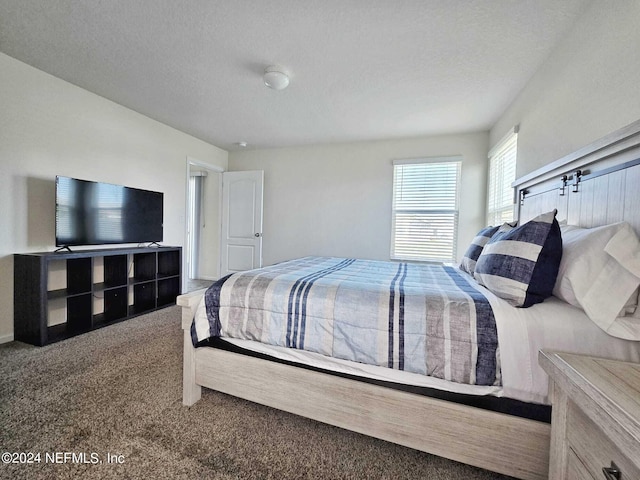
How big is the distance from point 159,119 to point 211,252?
2.63 m

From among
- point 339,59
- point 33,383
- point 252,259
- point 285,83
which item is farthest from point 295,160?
point 33,383

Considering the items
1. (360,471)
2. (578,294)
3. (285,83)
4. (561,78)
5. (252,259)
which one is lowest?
(360,471)

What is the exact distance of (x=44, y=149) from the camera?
8.09 ft

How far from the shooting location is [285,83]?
2320 mm

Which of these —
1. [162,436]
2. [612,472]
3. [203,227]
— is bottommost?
[162,436]

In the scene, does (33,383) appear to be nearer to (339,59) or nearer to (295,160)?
(339,59)

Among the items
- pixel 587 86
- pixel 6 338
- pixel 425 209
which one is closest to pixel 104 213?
pixel 6 338

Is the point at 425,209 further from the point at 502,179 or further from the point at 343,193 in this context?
the point at 343,193

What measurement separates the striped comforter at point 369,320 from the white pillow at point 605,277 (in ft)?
A: 1.11

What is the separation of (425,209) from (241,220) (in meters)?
3.02

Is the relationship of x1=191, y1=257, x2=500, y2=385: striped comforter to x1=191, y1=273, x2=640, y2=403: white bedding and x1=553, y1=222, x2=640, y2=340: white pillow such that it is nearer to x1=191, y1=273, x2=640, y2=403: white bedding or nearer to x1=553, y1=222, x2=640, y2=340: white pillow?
x1=191, y1=273, x2=640, y2=403: white bedding

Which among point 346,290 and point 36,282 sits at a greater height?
point 346,290

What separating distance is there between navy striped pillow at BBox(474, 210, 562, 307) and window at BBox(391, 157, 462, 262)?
8.36ft

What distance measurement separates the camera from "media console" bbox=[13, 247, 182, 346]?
2.26 metres
